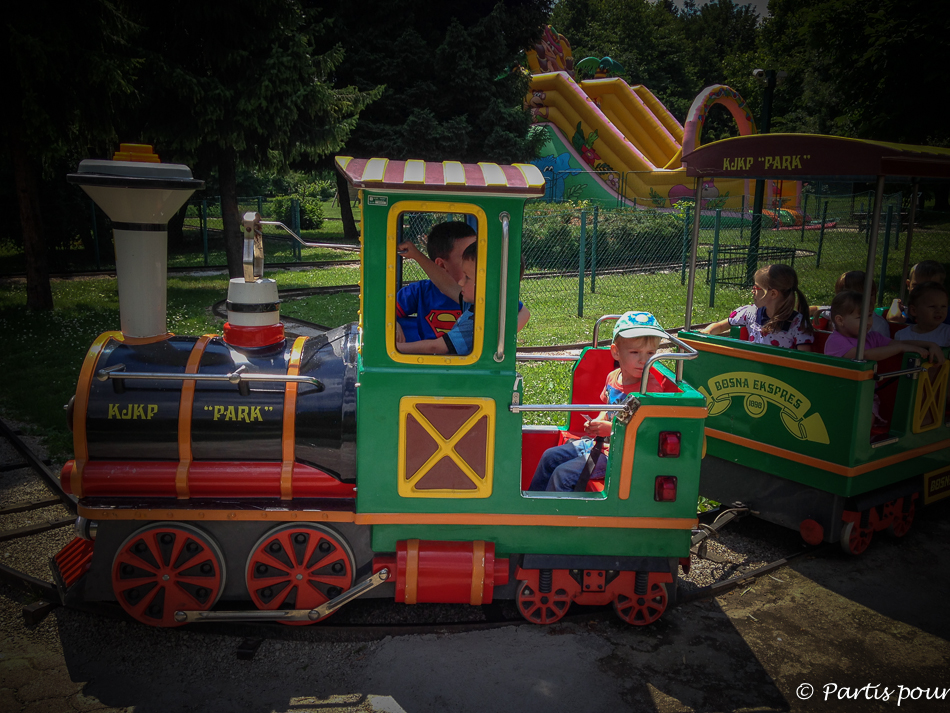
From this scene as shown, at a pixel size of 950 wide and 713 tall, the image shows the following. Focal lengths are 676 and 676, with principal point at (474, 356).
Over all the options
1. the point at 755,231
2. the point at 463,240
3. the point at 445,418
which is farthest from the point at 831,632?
the point at 755,231

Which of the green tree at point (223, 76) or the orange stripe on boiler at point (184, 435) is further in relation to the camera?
the green tree at point (223, 76)

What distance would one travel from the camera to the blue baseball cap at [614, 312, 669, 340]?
358 cm

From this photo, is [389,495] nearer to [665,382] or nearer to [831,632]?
[665,382]

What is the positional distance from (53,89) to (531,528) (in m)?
10.8

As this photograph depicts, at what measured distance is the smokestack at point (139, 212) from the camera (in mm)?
3369

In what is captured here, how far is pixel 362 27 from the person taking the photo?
66.3 feet

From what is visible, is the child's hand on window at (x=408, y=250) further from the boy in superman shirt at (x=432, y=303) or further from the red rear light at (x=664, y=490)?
the red rear light at (x=664, y=490)

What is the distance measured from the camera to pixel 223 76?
Result: 12578 mm

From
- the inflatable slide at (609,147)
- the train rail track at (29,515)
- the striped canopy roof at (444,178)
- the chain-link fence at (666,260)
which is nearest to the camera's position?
the striped canopy roof at (444,178)

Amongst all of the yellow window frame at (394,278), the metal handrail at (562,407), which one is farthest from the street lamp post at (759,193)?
the yellow window frame at (394,278)

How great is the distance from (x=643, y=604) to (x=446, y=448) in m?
1.41

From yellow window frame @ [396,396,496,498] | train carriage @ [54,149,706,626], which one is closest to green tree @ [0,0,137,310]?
train carriage @ [54,149,706,626]

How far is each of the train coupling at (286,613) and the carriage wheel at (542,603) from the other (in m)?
0.79

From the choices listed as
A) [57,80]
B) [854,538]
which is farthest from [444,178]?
[57,80]
